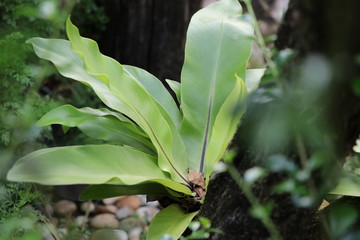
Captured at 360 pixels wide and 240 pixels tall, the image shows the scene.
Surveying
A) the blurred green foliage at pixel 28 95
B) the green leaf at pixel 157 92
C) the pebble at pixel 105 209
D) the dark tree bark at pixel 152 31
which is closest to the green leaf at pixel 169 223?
the blurred green foliage at pixel 28 95

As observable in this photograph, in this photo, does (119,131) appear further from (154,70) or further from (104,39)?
(104,39)

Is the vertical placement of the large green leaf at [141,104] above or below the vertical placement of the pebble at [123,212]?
above

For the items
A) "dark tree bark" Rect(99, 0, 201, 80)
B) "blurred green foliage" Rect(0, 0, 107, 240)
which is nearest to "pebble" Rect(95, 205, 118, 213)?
"blurred green foliage" Rect(0, 0, 107, 240)

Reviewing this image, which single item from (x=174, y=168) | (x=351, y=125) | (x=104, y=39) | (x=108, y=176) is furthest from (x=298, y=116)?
(x=104, y=39)

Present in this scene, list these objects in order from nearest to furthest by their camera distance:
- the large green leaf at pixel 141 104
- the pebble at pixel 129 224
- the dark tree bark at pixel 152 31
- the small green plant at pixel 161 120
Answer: the small green plant at pixel 161 120 < the large green leaf at pixel 141 104 < the pebble at pixel 129 224 < the dark tree bark at pixel 152 31

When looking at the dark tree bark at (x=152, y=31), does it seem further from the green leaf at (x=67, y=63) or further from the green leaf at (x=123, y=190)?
the green leaf at (x=123, y=190)

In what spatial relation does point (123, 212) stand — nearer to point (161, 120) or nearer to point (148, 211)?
point (148, 211)
